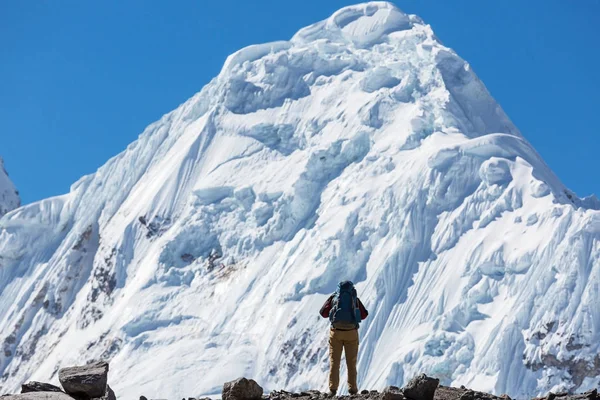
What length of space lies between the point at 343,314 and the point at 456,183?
67733 millimetres

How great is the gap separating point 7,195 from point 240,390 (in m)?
137

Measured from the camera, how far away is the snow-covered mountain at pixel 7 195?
14550 centimetres

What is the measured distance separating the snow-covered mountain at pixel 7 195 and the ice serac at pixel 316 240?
3191cm

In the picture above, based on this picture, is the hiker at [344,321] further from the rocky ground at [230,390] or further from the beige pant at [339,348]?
the rocky ground at [230,390]

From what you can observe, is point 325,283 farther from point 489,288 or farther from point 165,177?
point 165,177

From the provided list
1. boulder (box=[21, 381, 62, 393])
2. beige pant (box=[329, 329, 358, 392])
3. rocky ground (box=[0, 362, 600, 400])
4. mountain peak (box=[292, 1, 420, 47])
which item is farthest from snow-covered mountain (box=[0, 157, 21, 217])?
rocky ground (box=[0, 362, 600, 400])

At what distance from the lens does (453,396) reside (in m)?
16.6

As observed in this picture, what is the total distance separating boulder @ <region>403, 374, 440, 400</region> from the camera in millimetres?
15398

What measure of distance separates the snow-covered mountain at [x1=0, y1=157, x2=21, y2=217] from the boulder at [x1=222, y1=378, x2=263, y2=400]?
131836 mm

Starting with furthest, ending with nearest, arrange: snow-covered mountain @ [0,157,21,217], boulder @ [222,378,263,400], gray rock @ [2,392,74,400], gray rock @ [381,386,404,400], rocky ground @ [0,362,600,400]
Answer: snow-covered mountain @ [0,157,21,217]
boulder @ [222,378,263,400]
rocky ground @ [0,362,600,400]
gray rock @ [381,386,404,400]
gray rock @ [2,392,74,400]

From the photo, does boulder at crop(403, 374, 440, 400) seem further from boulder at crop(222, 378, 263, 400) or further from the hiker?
the hiker

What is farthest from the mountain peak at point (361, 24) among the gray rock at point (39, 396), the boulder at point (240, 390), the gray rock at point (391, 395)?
the gray rock at point (39, 396)

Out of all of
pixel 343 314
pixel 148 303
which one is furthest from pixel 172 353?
pixel 343 314

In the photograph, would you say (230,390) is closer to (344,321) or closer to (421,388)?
(421,388)
